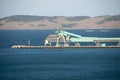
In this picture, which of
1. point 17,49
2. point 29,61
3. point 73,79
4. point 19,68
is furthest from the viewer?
point 17,49

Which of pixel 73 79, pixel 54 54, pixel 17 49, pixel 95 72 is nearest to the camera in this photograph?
pixel 73 79

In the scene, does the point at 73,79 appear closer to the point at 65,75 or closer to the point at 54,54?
the point at 65,75

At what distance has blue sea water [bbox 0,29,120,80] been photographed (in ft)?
250

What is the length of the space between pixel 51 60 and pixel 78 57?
18.9 ft

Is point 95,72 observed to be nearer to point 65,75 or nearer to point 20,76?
point 65,75

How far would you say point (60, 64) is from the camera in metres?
90.1

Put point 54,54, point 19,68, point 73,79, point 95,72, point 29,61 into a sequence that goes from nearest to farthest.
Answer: point 73,79 → point 95,72 → point 19,68 → point 29,61 → point 54,54

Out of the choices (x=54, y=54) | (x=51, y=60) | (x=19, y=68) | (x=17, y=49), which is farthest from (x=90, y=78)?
(x=17, y=49)

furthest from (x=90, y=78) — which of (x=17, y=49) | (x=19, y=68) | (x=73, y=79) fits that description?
(x=17, y=49)

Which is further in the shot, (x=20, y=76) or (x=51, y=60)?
(x=51, y=60)

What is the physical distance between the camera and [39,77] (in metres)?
75.1

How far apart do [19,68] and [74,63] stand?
9.60 meters

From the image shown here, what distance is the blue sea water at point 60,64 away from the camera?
7612 centimetres

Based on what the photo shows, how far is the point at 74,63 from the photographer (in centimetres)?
9094
